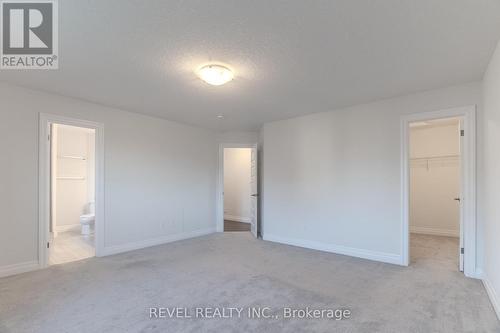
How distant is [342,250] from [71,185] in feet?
21.4

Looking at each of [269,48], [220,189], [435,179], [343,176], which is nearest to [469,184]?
[343,176]

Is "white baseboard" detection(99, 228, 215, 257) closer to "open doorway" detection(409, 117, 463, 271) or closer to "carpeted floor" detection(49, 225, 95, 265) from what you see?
"carpeted floor" detection(49, 225, 95, 265)

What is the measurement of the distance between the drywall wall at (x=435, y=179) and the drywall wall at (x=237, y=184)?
14.3 feet

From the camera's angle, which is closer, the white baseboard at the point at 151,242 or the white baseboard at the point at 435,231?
the white baseboard at the point at 151,242

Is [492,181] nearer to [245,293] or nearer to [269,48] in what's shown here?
[269,48]

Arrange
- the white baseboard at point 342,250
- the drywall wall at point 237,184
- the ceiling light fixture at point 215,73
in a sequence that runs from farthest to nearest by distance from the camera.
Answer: the drywall wall at point 237,184 < the white baseboard at point 342,250 < the ceiling light fixture at point 215,73

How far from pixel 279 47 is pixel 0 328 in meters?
→ 3.44

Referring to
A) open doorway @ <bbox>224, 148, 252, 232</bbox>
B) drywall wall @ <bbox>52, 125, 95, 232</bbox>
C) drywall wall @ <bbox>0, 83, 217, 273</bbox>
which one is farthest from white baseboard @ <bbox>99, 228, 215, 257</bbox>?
drywall wall @ <bbox>52, 125, 95, 232</bbox>

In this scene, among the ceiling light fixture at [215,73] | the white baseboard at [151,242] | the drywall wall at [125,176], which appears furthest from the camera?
the white baseboard at [151,242]

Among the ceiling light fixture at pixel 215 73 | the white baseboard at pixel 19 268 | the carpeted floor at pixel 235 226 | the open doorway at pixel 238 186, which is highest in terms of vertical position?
the ceiling light fixture at pixel 215 73

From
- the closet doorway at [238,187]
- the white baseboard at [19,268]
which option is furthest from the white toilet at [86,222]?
the closet doorway at [238,187]

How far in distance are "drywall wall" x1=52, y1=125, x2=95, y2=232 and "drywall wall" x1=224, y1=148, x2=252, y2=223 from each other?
12.6 ft

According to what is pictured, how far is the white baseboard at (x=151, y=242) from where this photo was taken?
14.8 ft

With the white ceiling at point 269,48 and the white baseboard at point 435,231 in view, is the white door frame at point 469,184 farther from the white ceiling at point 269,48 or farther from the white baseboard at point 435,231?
the white baseboard at point 435,231
